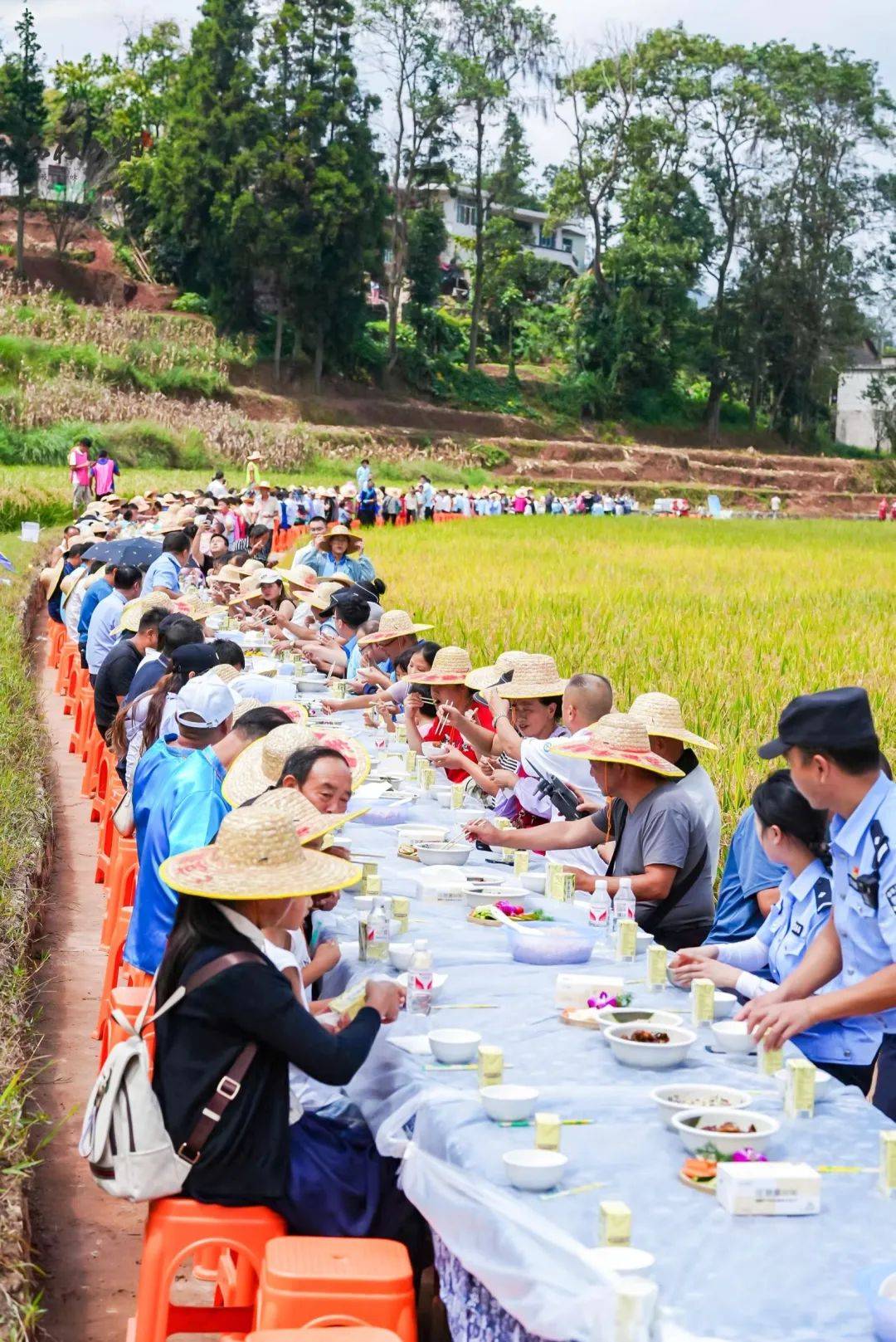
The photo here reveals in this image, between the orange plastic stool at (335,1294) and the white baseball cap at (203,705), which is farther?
the white baseball cap at (203,705)

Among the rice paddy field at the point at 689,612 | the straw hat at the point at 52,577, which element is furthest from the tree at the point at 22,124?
the straw hat at the point at 52,577

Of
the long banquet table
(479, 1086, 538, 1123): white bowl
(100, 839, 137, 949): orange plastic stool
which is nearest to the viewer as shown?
the long banquet table

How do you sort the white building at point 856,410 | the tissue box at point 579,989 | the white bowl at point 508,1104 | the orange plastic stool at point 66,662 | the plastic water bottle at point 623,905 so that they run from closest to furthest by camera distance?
the white bowl at point 508,1104 < the tissue box at point 579,989 < the plastic water bottle at point 623,905 < the orange plastic stool at point 66,662 < the white building at point 856,410

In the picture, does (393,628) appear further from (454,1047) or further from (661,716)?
(454,1047)

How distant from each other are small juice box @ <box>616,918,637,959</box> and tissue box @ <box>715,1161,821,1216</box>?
170cm

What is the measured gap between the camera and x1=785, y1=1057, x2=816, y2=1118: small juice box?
3.13 meters

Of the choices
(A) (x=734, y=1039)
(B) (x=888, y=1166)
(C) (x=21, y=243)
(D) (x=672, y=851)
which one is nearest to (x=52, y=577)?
(D) (x=672, y=851)

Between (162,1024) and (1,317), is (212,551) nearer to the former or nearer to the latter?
(162,1024)

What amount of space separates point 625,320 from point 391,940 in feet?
199

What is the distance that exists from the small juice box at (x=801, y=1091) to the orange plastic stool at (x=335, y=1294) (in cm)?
82

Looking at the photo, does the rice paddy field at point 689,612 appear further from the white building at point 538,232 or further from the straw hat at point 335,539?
the white building at point 538,232

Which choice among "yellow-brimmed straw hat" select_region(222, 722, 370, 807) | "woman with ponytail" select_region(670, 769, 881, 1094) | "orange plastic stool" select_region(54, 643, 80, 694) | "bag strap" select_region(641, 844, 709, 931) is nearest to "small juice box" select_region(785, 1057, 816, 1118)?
"woman with ponytail" select_region(670, 769, 881, 1094)

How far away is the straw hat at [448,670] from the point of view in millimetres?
7918

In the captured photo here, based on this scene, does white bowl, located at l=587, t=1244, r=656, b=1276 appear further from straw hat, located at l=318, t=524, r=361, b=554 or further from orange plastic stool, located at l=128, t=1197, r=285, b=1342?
straw hat, located at l=318, t=524, r=361, b=554
